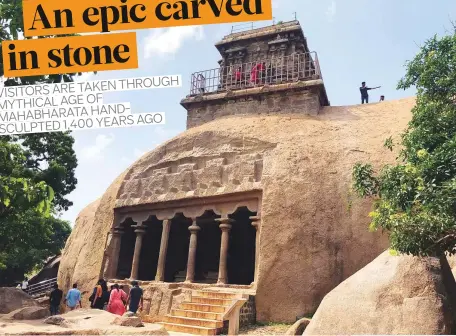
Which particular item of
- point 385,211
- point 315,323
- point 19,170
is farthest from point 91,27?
point 19,170

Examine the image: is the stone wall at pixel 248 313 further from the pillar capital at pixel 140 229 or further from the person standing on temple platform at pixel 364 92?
the person standing on temple platform at pixel 364 92

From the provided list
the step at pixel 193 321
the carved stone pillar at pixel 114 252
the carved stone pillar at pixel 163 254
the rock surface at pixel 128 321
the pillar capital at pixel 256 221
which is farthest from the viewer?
the carved stone pillar at pixel 114 252

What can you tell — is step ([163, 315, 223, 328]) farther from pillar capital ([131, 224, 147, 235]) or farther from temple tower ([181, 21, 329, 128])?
temple tower ([181, 21, 329, 128])

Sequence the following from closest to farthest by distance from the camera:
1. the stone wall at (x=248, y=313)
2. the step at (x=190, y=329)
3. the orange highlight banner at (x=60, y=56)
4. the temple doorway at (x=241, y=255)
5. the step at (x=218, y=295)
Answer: the orange highlight banner at (x=60, y=56) < the step at (x=190, y=329) < the stone wall at (x=248, y=313) < the step at (x=218, y=295) < the temple doorway at (x=241, y=255)

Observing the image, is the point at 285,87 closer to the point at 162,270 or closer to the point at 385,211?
the point at 162,270

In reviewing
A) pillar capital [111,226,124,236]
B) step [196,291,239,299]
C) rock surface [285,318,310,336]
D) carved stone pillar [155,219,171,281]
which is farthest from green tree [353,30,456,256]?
pillar capital [111,226,124,236]

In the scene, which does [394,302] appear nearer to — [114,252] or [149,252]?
[114,252]

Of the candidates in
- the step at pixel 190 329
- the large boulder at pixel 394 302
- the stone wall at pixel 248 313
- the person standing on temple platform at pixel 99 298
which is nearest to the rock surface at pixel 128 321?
the step at pixel 190 329

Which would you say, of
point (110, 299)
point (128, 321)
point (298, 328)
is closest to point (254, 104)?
point (110, 299)

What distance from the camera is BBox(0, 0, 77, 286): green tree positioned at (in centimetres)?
729

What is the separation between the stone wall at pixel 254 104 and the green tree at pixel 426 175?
788cm

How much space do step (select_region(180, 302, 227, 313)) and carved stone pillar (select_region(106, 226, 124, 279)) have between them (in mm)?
4939

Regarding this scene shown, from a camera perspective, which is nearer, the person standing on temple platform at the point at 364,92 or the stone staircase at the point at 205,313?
the stone staircase at the point at 205,313

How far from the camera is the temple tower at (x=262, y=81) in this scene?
1720cm
